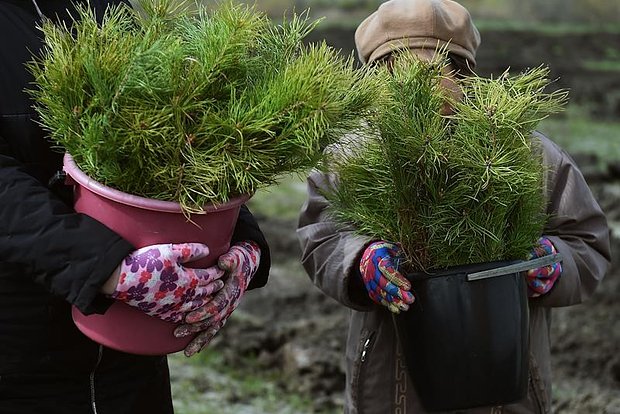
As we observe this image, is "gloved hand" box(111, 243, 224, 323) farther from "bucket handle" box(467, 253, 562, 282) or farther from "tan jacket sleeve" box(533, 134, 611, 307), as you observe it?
"tan jacket sleeve" box(533, 134, 611, 307)

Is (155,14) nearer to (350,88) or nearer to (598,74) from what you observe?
(350,88)

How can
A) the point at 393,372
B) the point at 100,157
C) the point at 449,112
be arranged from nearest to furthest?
1. the point at 100,157
2. the point at 449,112
3. the point at 393,372

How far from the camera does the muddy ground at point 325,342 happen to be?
425cm

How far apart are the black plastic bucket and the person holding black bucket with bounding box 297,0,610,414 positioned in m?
0.23

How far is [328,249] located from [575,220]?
63 centimetres

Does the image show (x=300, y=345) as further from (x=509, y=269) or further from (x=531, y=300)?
(x=509, y=269)

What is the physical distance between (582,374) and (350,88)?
3131mm

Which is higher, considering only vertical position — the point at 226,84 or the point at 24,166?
the point at 226,84

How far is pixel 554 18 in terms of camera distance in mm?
22266

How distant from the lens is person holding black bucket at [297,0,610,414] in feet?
7.84

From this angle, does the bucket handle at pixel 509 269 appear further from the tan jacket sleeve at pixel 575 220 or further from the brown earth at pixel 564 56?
the brown earth at pixel 564 56

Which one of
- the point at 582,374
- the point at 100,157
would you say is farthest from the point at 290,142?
the point at 582,374

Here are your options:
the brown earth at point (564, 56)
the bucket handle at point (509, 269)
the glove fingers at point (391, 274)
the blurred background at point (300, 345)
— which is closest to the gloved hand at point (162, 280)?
the blurred background at point (300, 345)

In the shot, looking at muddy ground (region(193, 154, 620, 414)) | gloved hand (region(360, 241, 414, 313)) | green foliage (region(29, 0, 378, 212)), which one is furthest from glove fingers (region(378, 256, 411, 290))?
muddy ground (region(193, 154, 620, 414))
